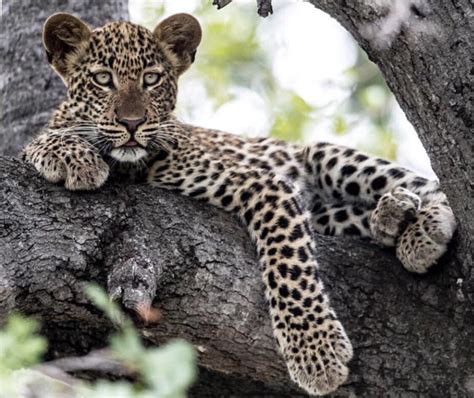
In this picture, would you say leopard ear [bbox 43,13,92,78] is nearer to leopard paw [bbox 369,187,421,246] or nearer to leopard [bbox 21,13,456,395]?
leopard [bbox 21,13,456,395]

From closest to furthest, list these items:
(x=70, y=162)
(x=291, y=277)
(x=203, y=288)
Answer: (x=203, y=288) < (x=70, y=162) < (x=291, y=277)

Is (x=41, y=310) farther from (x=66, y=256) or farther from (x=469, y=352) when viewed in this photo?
(x=469, y=352)

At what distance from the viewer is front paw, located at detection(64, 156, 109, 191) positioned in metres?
5.55

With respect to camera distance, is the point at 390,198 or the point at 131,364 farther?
the point at 390,198

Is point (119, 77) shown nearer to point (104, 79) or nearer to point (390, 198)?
point (104, 79)

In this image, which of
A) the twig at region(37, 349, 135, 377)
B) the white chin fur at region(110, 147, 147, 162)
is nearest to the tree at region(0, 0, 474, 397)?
the twig at region(37, 349, 135, 377)

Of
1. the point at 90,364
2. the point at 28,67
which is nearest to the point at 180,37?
the point at 28,67

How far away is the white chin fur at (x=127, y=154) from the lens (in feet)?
20.4

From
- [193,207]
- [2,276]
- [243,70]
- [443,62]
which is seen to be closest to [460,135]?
[443,62]

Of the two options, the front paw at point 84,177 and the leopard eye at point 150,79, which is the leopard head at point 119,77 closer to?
the leopard eye at point 150,79

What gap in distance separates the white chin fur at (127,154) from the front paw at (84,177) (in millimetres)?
480

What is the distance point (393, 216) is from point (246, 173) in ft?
2.99

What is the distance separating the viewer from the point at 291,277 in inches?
229

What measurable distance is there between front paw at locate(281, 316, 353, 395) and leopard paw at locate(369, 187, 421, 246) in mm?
732
